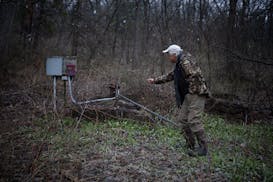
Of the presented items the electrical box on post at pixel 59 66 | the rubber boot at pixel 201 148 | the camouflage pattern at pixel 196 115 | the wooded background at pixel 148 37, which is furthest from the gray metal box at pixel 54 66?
the rubber boot at pixel 201 148

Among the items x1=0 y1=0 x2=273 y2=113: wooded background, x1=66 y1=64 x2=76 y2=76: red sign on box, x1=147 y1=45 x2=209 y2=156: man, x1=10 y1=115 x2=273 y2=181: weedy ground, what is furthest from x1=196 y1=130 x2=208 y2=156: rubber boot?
x1=66 y1=64 x2=76 y2=76: red sign on box

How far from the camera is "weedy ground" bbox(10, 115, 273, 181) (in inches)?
191

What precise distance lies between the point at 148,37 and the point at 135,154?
35.1 feet

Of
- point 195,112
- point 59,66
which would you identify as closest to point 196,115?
point 195,112

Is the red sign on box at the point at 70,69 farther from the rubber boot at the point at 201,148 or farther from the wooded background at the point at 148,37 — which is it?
the rubber boot at the point at 201,148

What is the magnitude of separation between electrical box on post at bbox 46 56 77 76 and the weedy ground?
1.49m

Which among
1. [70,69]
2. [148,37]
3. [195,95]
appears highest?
[148,37]

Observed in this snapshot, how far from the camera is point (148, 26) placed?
15719 mm

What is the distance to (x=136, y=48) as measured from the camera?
1778 centimetres

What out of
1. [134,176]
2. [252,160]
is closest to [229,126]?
[252,160]

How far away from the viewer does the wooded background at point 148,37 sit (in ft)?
35.6

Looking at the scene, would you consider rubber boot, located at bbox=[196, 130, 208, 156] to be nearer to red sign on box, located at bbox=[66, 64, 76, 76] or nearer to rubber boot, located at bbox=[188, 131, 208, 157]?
rubber boot, located at bbox=[188, 131, 208, 157]

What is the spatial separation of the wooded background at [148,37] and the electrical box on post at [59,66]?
3.29 meters

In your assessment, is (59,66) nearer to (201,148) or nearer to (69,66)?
(69,66)
